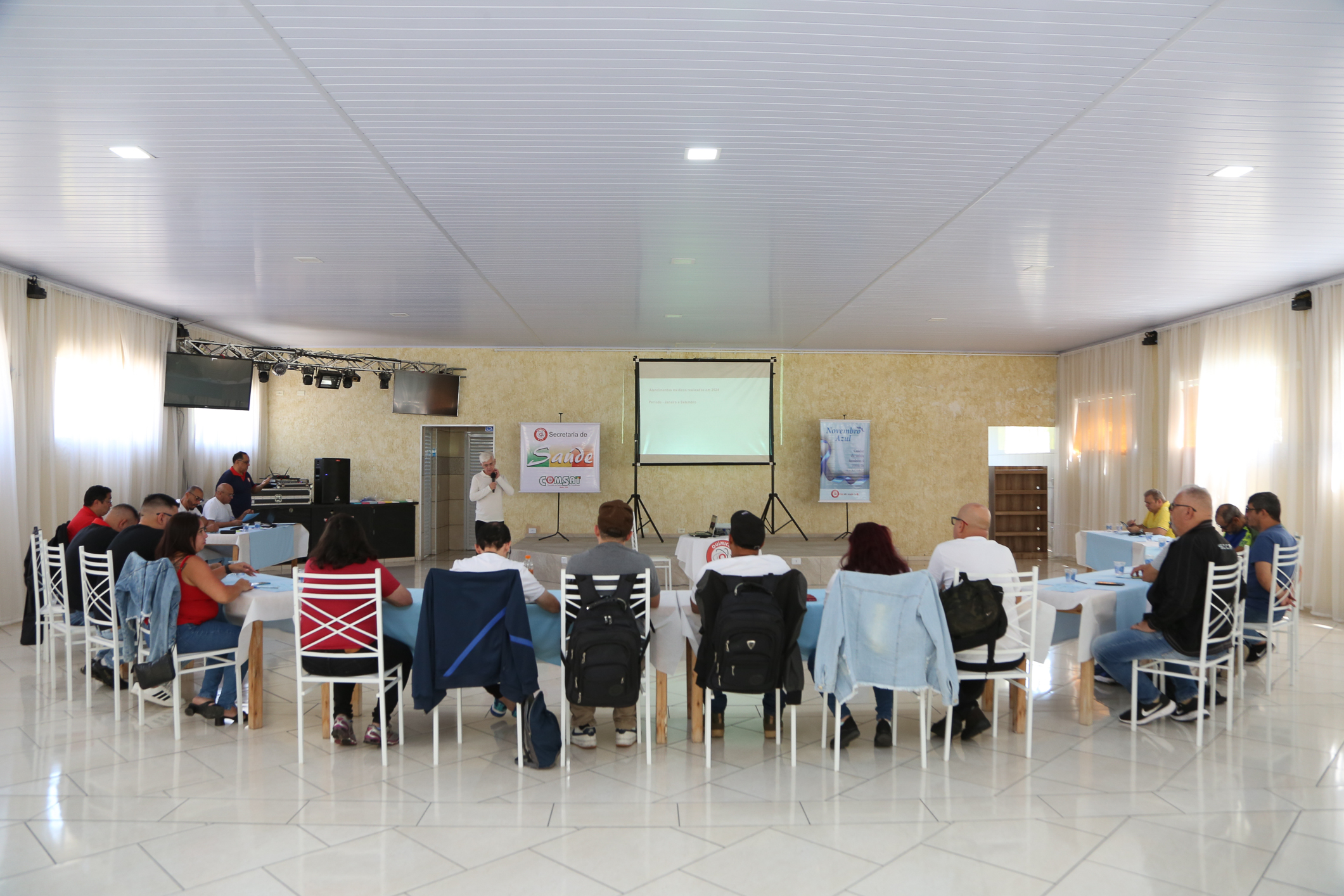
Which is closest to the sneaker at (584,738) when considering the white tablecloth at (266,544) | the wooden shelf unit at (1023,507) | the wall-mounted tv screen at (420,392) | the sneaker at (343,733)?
the sneaker at (343,733)

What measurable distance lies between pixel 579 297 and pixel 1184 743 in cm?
635

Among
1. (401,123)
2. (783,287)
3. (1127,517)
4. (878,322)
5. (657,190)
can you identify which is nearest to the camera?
(401,123)

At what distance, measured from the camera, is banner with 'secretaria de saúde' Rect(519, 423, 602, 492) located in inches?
456

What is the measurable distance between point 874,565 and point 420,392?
8.78 m

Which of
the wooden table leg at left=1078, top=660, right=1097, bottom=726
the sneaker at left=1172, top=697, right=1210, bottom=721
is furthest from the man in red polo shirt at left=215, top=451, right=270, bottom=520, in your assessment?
the sneaker at left=1172, top=697, right=1210, bottom=721

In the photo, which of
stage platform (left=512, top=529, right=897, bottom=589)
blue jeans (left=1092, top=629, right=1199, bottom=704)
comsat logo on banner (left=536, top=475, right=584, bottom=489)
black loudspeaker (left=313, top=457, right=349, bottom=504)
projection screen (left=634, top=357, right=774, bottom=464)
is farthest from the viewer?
projection screen (left=634, top=357, right=774, bottom=464)

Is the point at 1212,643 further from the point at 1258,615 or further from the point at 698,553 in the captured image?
the point at 698,553

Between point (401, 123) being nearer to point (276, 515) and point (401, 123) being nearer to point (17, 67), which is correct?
point (17, 67)

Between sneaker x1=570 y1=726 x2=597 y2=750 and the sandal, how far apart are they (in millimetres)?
1999

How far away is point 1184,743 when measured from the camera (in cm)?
430

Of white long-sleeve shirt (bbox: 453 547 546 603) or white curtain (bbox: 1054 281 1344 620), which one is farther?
white curtain (bbox: 1054 281 1344 620)

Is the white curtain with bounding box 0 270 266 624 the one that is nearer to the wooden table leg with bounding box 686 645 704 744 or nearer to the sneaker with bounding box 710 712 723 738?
the wooden table leg with bounding box 686 645 704 744

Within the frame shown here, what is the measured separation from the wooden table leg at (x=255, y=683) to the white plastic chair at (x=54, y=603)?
4.19ft

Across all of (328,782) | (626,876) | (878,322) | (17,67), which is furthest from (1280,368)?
(17,67)
